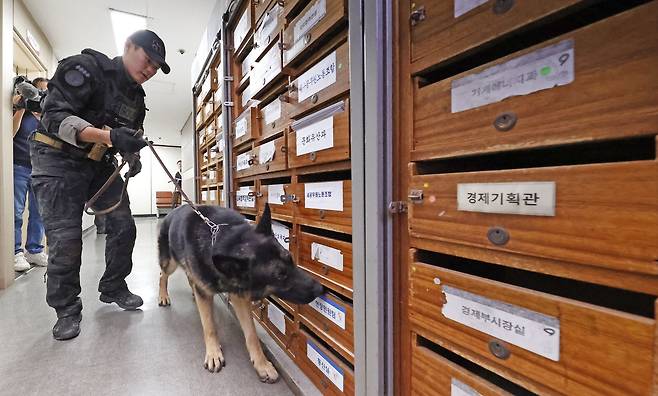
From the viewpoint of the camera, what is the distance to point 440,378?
1.93ft

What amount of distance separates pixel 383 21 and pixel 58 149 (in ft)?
5.34

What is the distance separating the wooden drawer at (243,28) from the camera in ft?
5.05

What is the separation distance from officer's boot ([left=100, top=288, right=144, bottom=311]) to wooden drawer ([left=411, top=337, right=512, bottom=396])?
1737 mm

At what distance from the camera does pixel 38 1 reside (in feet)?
9.69

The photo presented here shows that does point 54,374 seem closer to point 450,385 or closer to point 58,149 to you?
point 58,149

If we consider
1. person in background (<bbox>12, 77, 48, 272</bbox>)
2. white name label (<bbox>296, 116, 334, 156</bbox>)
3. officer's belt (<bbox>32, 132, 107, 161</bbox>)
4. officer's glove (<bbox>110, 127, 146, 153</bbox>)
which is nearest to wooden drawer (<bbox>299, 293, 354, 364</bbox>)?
white name label (<bbox>296, 116, 334, 156</bbox>)

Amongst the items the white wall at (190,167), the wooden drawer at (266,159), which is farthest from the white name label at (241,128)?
the white wall at (190,167)

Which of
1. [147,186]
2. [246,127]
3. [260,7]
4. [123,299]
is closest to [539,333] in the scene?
[246,127]

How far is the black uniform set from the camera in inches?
55.9

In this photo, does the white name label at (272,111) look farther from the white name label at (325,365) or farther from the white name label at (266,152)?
the white name label at (325,365)

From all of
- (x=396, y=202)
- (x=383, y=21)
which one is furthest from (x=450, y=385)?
(x=383, y=21)

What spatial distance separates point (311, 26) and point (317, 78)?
17 cm

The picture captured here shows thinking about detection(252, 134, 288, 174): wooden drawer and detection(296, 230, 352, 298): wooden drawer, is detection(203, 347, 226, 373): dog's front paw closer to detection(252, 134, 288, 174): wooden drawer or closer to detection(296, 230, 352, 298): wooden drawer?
detection(296, 230, 352, 298): wooden drawer

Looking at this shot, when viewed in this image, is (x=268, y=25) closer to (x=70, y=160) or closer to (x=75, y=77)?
(x=75, y=77)
